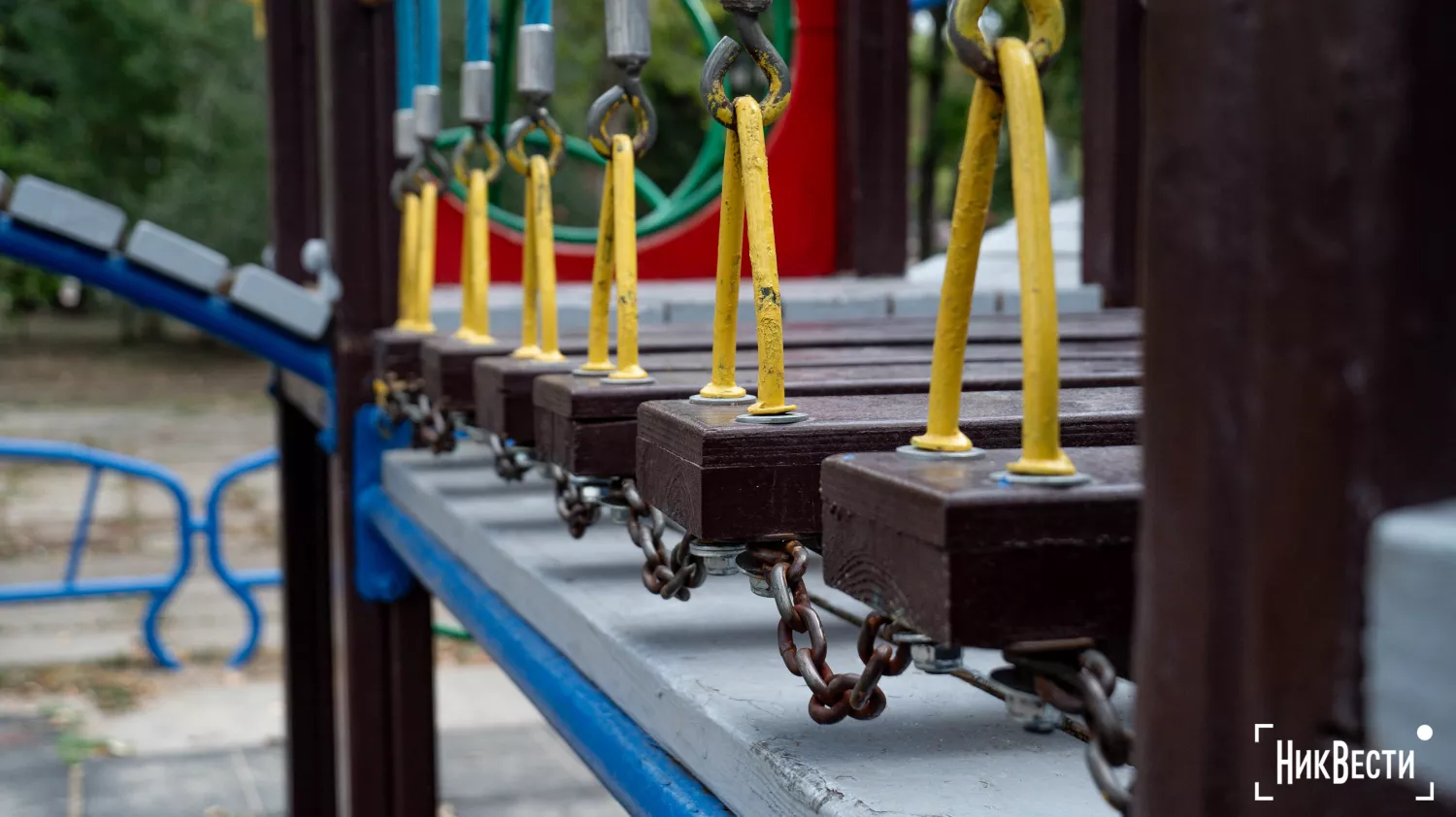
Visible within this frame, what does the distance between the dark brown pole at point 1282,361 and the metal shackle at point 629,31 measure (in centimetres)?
100

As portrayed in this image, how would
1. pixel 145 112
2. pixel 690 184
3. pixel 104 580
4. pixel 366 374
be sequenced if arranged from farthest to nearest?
pixel 145 112
pixel 104 580
pixel 690 184
pixel 366 374

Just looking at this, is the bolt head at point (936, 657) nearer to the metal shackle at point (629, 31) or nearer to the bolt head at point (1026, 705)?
the bolt head at point (1026, 705)

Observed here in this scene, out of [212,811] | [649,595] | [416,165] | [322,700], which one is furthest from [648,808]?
[212,811]

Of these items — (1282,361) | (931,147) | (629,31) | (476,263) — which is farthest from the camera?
(931,147)

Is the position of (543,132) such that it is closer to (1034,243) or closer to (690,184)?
(1034,243)

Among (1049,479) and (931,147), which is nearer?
(1049,479)

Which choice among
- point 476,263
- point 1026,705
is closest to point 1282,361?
point 1026,705

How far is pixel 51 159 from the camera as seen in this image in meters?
20.8

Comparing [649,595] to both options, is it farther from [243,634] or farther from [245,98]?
[245,98]

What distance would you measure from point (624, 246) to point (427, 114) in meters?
1.03

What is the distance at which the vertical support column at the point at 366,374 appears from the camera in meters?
3.53

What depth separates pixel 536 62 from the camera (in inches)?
77.0

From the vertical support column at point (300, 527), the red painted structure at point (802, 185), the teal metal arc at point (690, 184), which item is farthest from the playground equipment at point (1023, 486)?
the vertical support column at point (300, 527)

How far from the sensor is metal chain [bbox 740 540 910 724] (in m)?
1.03
